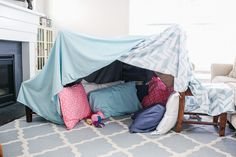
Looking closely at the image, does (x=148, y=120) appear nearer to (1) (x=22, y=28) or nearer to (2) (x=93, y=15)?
(1) (x=22, y=28)

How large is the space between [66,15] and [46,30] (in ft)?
1.88

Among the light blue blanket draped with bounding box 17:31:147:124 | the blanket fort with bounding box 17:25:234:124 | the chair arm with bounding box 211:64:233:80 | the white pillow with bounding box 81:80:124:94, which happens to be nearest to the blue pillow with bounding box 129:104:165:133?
the blanket fort with bounding box 17:25:234:124

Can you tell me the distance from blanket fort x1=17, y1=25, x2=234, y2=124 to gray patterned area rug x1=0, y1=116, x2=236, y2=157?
0.25 meters

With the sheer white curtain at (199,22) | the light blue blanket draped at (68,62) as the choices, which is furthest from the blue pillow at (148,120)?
the sheer white curtain at (199,22)

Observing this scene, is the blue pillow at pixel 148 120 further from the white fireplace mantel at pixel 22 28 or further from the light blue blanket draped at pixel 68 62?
the white fireplace mantel at pixel 22 28

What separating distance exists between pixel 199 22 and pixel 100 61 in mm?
2506

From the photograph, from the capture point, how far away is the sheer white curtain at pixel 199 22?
13.4 feet

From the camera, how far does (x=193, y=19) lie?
4211 mm

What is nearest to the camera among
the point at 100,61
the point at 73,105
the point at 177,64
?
the point at 177,64

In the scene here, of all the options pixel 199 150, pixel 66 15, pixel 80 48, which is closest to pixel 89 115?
pixel 80 48

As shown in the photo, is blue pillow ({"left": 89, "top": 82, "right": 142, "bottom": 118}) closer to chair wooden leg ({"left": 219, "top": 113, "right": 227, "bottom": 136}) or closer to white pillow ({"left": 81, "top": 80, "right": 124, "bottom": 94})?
white pillow ({"left": 81, "top": 80, "right": 124, "bottom": 94})

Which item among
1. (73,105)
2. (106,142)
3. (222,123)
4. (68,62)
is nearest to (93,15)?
(68,62)

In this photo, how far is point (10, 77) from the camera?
10.2 ft

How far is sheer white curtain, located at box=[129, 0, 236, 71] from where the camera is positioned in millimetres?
4074
